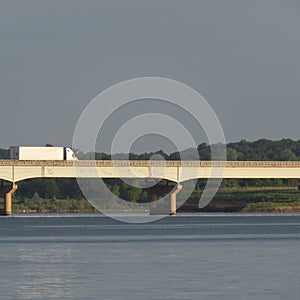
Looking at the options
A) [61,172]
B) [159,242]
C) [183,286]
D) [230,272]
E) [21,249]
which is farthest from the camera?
[61,172]

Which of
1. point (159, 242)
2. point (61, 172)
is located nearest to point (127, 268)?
point (159, 242)

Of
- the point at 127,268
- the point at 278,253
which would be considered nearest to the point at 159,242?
the point at 278,253

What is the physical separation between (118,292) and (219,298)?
5171 mm

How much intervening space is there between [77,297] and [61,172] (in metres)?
132

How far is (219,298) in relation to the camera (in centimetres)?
6288

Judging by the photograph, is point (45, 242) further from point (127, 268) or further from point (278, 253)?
point (127, 268)

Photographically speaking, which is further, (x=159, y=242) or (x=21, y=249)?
(x=159, y=242)

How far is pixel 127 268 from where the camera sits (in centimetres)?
7838

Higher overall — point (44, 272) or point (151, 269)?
point (151, 269)

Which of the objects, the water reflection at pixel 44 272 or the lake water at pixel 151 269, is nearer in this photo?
the lake water at pixel 151 269

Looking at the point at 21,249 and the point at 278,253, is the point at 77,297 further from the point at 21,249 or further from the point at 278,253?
the point at 21,249

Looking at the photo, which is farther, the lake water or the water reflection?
the water reflection

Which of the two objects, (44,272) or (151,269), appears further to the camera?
(151,269)

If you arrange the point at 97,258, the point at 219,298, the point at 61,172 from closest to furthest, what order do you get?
the point at 219,298 < the point at 97,258 < the point at 61,172
